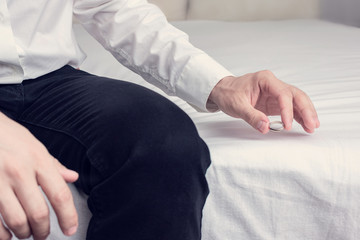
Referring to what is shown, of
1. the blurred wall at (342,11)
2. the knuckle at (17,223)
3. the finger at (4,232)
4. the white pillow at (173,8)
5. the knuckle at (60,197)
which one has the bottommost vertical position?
the white pillow at (173,8)

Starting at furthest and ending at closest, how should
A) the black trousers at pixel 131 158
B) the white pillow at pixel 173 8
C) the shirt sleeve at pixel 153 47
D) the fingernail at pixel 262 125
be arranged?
the white pillow at pixel 173 8
the shirt sleeve at pixel 153 47
the fingernail at pixel 262 125
the black trousers at pixel 131 158

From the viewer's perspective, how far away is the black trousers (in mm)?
647

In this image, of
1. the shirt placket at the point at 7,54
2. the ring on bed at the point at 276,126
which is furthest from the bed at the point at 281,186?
the shirt placket at the point at 7,54

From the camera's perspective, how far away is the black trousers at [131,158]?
0.65 metres

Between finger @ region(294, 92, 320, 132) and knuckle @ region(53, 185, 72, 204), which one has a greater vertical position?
knuckle @ region(53, 185, 72, 204)

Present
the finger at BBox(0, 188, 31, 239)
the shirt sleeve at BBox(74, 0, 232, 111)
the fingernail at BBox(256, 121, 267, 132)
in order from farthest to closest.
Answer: the shirt sleeve at BBox(74, 0, 232, 111) < the fingernail at BBox(256, 121, 267, 132) < the finger at BBox(0, 188, 31, 239)

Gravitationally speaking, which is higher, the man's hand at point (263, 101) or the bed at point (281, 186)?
the man's hand at point (263, 101)

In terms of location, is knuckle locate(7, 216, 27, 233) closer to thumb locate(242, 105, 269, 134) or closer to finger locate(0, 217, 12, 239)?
finger locate(0, 217, 12, 239)

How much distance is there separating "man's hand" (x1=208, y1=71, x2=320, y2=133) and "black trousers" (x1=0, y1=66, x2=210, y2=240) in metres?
0.11

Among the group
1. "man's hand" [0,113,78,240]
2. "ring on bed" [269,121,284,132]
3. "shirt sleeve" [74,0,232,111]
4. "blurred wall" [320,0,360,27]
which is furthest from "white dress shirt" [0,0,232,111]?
"blurred wall" [320,0,360,27]

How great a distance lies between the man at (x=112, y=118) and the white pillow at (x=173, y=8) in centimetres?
125

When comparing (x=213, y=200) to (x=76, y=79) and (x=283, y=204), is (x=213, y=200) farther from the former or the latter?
(x=76, y=79)

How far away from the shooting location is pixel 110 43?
1.03 m

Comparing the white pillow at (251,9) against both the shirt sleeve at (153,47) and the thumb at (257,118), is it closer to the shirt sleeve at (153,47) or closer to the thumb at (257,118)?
the shirt sleeve at (153,47)
